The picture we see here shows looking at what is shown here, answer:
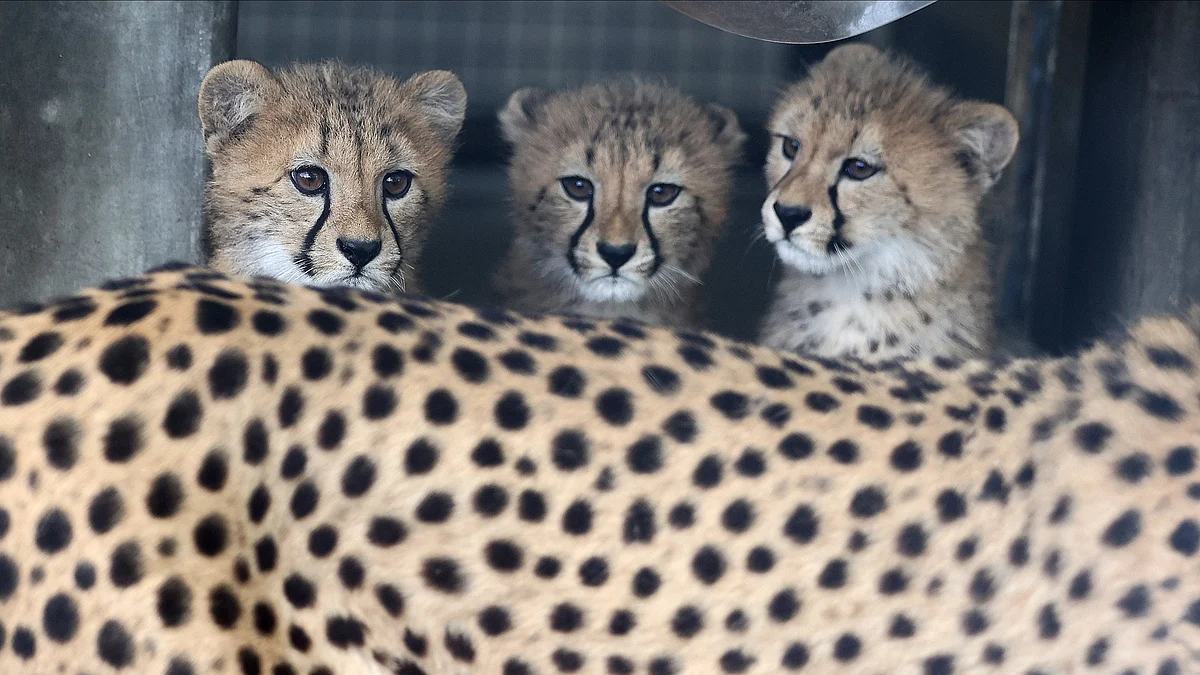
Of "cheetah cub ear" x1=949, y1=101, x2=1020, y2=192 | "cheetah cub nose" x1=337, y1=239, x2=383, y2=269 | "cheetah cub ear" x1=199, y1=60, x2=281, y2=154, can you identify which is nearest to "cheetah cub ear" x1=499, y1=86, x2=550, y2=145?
"cheetah cub ear" x1=199, y1=60, x2=281, y2=154

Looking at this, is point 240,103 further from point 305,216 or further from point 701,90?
point 701,90

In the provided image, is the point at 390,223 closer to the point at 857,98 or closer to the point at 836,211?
the point at 836,211

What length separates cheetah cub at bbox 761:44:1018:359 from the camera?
2699 mm

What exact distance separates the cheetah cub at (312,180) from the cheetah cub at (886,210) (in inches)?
28.0

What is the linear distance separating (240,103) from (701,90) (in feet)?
7.48

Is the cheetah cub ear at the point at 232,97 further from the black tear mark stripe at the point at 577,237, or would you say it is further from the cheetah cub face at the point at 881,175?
the cheetah cub face at the point at 881,175

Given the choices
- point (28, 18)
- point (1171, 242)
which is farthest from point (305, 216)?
point (1171, 242)

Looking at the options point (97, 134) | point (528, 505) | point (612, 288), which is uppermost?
point (97, 134)

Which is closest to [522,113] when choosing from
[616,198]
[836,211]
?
[616,198]

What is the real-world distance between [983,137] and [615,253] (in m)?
0.77

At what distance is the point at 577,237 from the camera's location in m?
2.80

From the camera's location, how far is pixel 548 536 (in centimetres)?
144

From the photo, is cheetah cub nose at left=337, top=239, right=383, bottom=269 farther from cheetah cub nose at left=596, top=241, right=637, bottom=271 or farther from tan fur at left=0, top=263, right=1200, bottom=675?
tan fur at left=0, top=263, right=1200, bottom=675

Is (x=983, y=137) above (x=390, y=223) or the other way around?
above
